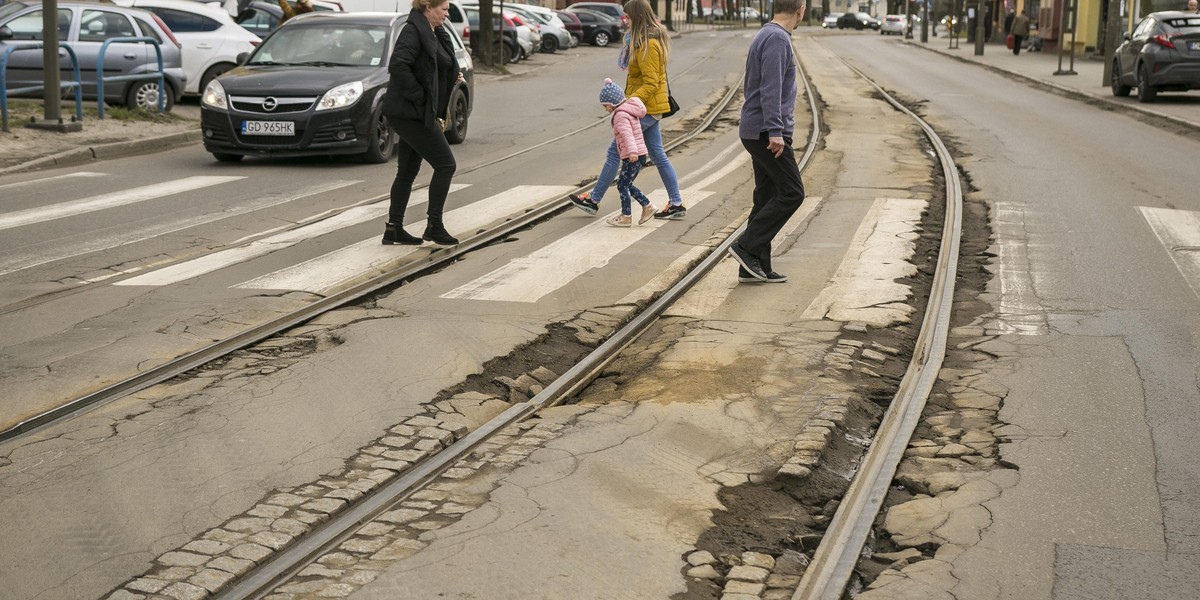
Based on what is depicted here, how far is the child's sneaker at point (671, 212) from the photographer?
35.5 feet

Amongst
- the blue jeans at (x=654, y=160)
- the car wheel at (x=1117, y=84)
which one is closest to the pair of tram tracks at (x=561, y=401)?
the blue jeans at (x=654, y=160)

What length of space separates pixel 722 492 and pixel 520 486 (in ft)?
2.32

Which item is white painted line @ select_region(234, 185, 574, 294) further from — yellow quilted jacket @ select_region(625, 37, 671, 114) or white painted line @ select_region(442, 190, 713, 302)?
yellow quilted jacket @ select_region(625, 37, 671, 114)

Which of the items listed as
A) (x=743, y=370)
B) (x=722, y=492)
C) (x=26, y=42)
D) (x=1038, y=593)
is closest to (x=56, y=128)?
(x=26, y=42)

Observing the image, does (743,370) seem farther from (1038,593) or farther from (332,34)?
(332,34)

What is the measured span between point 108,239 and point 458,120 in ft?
24.9

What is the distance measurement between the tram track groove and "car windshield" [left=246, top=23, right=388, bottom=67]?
8009 mm

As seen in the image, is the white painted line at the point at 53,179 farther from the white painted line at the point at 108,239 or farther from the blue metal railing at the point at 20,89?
the white painted line at the point at 108,239

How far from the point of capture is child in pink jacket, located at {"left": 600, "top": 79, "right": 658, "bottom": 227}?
33.6 feet

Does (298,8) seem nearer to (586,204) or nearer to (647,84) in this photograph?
(586,204)

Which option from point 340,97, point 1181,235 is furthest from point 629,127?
point 340,97

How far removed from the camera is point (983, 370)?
20.8 feet

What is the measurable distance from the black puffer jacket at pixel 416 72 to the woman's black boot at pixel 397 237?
76 cm

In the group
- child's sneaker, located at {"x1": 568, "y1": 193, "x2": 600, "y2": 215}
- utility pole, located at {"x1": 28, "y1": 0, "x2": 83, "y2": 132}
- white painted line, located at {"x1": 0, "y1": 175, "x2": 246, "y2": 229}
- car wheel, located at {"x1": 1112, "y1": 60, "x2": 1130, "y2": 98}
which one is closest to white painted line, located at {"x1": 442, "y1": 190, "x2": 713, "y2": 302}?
child's sneaker, located at {"x1": 568, "y1": 193, "x2": 600, "y2": 215}
